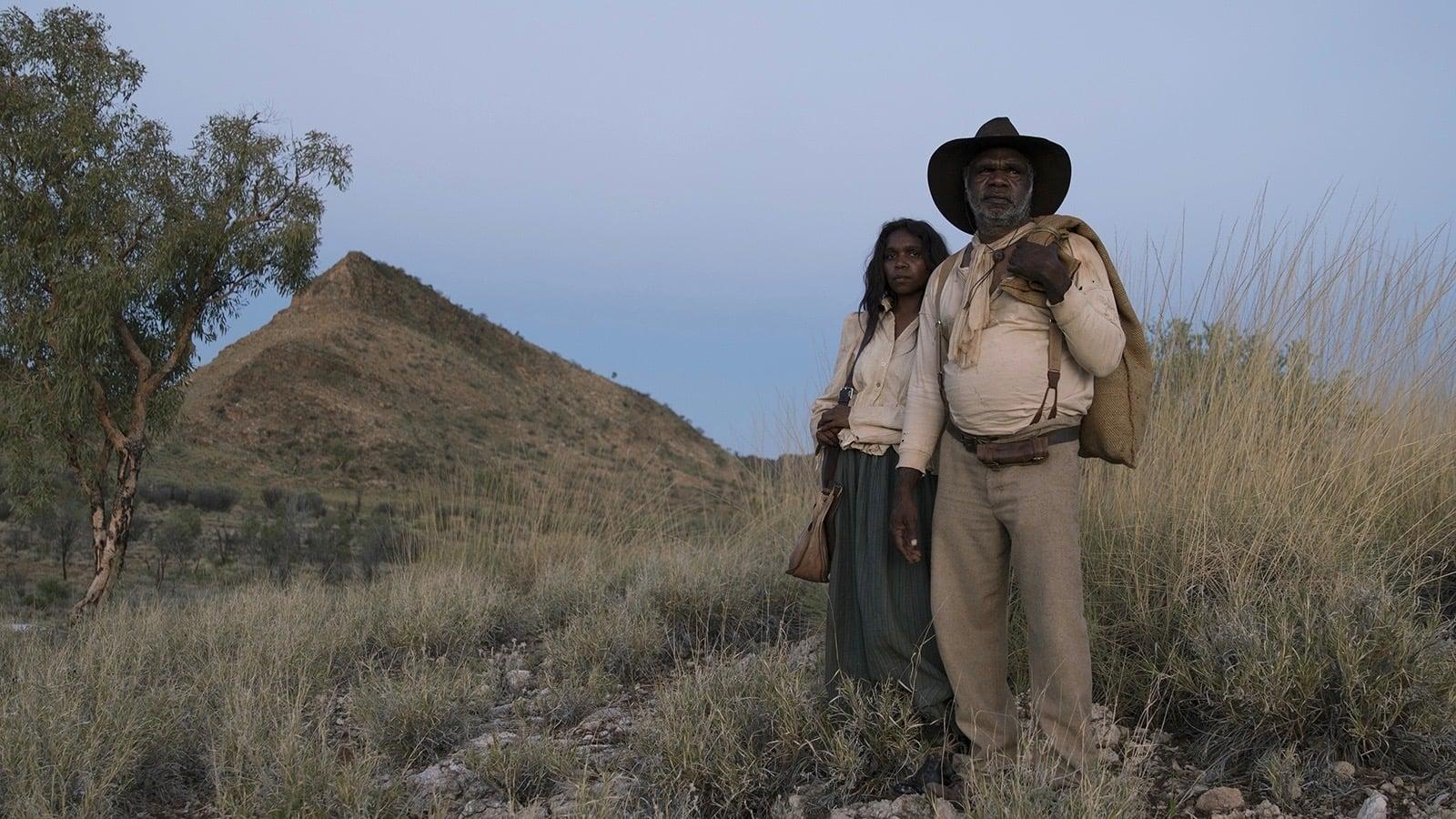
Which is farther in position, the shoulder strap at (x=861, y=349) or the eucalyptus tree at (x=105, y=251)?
the eucalyptus tree at (x=105, y=251)

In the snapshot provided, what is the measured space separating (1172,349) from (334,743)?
4.49 meters

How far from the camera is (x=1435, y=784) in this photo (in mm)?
3178

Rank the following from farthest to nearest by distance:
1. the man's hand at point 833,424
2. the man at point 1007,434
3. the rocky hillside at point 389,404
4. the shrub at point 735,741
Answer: the rocky hillside at point 389,404 → the man's hand at point 833,424 → the shrub at point 735,741 → the man at point 1007,434

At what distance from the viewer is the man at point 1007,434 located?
310 cm

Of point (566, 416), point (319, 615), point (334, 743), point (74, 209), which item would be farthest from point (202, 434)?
point (334, 743)

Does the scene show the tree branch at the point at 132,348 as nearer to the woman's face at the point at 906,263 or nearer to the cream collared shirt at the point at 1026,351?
the woman's face at the point at 906,263

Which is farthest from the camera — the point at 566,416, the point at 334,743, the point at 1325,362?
the point at 566,416

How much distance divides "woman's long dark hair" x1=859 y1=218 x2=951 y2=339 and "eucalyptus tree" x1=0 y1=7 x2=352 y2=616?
6.82m

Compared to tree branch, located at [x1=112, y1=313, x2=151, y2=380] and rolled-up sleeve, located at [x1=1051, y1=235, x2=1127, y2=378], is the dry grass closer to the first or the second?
rolled-up sleeve, located at [x1=1051, y1=235, x2=1127, y2=378]

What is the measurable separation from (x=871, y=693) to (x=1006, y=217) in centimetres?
164

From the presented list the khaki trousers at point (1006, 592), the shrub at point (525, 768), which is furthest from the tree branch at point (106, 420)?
the khaki trousers at point (1006, 592)

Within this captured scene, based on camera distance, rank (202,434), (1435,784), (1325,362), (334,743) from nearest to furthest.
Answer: (1435,784) < (334,743) < (1325,362) < (202,434)

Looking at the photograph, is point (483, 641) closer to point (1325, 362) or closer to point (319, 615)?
point (319, 615)

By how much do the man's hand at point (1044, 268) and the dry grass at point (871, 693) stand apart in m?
1.30
